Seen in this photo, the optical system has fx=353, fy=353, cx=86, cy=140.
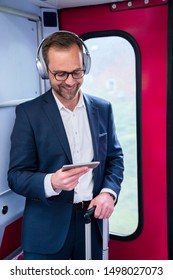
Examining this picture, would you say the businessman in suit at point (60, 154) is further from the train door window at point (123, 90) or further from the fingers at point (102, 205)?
the train door window at point (123, 90)

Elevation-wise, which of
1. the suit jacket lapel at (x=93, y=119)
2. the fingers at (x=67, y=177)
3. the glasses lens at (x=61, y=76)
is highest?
the glasses lens at (x=61, y=76)

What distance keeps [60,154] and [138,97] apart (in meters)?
0.81

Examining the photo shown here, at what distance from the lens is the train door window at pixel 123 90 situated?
2.33 metres

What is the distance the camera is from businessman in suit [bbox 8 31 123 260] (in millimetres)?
1708

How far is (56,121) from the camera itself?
1788 millimetres

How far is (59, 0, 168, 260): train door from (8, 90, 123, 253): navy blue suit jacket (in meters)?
0.46

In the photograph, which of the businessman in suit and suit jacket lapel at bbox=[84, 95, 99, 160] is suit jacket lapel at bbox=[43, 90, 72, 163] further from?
suit jacket lapel at bbox=[84, 95, 99, 160]

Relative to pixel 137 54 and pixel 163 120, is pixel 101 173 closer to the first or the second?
pixel 163 120

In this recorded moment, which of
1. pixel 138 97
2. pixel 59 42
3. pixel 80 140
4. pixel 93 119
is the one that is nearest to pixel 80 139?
pixel 80 140

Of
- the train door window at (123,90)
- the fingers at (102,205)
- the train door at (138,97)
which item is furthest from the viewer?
the train door window at (123,90)

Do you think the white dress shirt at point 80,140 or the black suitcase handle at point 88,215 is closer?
the black suitcase handle at point 88,215

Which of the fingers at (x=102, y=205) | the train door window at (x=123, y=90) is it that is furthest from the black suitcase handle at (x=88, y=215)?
the train door window at (x=123, y=90)

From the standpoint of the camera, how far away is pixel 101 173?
6.37 feet

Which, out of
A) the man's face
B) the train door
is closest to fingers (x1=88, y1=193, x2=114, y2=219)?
the man's face
